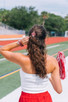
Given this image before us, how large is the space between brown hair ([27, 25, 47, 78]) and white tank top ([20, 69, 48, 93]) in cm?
10

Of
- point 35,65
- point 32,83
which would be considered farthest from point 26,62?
point 32,83

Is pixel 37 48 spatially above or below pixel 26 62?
above

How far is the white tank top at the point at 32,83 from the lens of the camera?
1884 millimetres

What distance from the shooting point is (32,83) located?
1.89 m

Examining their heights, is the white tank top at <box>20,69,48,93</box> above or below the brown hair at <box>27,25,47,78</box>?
below

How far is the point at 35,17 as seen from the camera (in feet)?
192

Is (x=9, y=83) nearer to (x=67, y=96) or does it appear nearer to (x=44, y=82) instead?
(x=67, y=96)

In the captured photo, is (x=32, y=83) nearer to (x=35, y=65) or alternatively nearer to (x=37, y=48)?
(x=35, y=65)

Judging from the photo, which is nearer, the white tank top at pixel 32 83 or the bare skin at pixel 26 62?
the bare skin at pixel 26 62

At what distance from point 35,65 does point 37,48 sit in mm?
188

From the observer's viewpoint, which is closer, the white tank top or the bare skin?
the bare skin

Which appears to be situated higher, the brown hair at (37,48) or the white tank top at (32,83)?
the brown hair at (37,48)

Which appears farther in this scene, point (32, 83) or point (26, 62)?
point (32, 83)

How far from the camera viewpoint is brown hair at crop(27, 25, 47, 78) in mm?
1812
